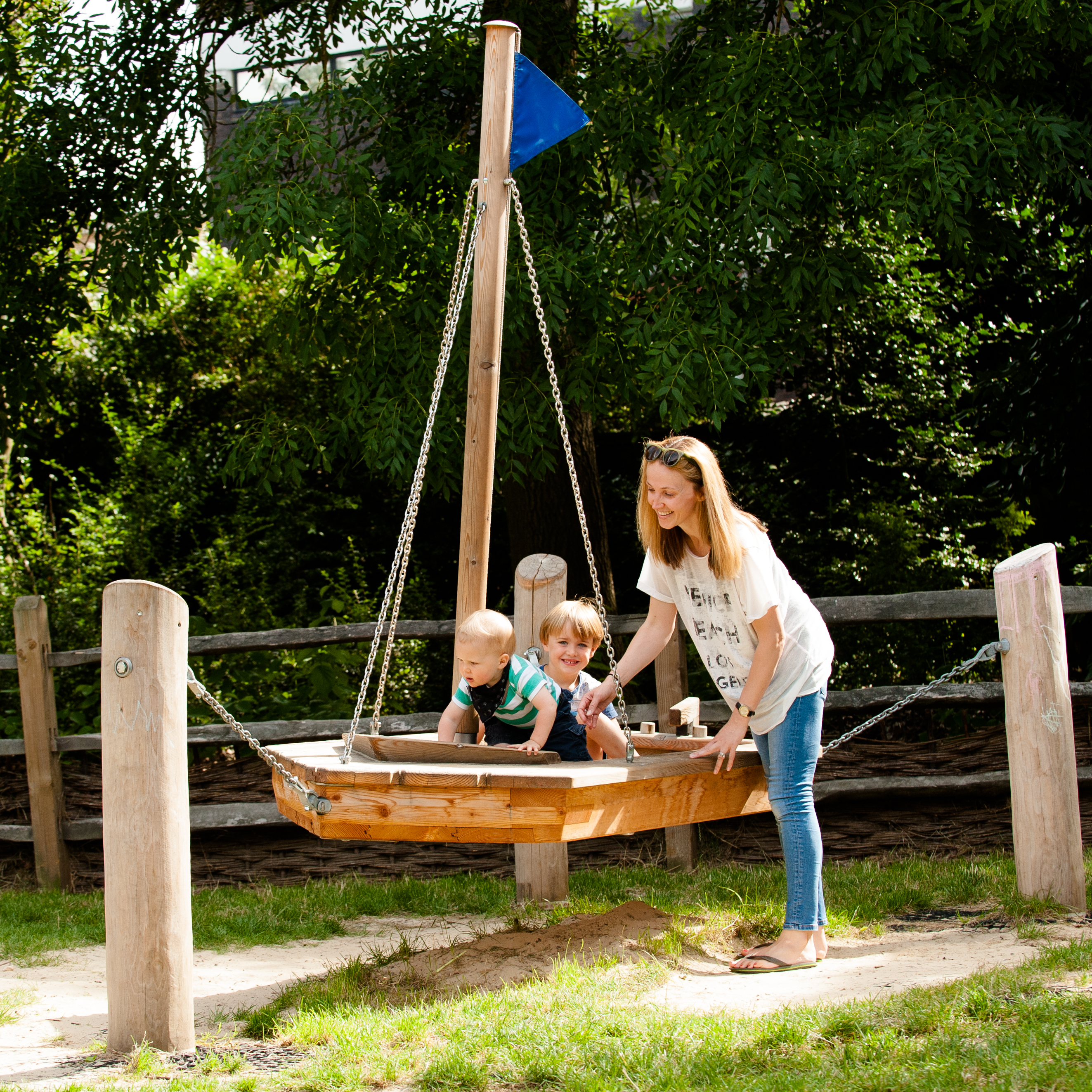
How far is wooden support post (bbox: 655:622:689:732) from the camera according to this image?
19.3ft

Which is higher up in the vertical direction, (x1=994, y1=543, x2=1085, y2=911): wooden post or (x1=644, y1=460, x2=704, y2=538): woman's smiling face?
(x1=644, y1=460, x2=704, y2=538): woman's smiling face

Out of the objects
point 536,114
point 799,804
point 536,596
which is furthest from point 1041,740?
point 536,114

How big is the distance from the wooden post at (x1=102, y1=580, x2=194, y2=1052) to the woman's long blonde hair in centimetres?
156

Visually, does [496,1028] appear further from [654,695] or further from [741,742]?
[654,695]

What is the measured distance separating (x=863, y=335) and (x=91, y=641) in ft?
20.5

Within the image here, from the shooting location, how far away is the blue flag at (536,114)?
476cm

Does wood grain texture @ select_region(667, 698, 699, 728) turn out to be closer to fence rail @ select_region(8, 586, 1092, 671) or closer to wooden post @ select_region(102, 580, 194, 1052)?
fence rail @ select_region(8, 586, 1092, 671)

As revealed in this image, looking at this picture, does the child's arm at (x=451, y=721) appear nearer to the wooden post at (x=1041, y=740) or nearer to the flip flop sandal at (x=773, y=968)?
the flip flop sandal at (x=773, y=968)

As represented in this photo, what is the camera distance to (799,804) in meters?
4.00

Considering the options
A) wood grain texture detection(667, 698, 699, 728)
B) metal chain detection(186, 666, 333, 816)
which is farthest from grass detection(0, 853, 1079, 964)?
metal chain detection(186, 666, 333, 816)

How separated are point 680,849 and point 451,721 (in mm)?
1922

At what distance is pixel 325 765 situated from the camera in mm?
3758

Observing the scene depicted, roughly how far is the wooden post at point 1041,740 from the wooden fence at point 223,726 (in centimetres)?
134

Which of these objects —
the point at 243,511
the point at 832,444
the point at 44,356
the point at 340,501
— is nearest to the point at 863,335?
the point at 832,444
